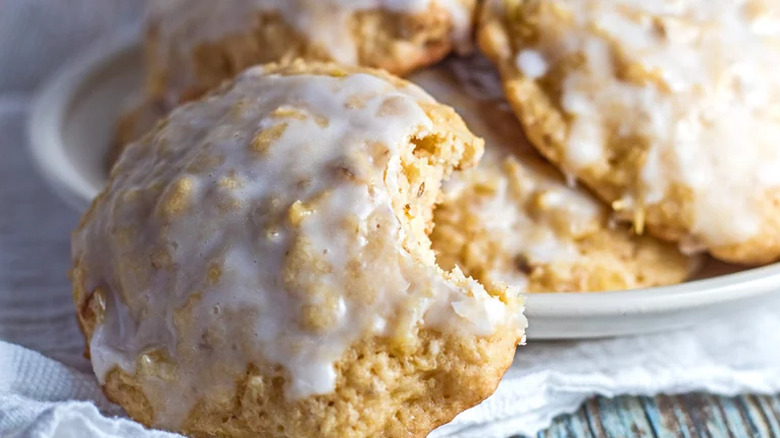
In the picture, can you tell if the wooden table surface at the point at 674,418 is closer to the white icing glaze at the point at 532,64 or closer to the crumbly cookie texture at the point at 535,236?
the crumbly cookie texture at the point at 535,236

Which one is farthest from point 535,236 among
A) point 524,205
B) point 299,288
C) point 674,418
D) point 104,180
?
point 104,180

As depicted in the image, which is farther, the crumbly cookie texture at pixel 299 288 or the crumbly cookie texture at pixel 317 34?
the crumbly cookie texture at pixel 317 34

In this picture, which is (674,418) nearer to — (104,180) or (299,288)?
(299,288)

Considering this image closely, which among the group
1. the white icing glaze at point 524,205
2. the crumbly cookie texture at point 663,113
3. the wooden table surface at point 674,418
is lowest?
the wooden table surface at point 674,418

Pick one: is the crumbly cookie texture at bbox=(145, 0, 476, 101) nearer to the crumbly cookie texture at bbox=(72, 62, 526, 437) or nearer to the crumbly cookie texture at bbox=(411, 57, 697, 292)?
the crumbly cookie texture at bbox=(411, 57, 697, 292)

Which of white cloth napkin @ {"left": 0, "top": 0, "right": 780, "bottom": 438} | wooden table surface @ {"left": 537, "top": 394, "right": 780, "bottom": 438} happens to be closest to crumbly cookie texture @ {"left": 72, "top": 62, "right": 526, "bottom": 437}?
white cloth napkin @ {"left": 0, "top": 0, "right": 780, "bottom": 438}

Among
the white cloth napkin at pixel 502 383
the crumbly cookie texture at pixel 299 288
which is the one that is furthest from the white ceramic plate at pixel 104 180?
the crumbly cookie texture at pixel 299 288
